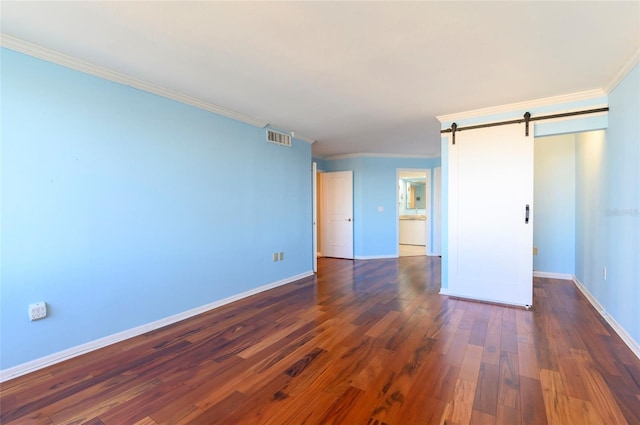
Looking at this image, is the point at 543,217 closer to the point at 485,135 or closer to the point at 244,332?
the point at 485,135

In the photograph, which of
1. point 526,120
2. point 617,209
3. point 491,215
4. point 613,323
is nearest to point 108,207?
point 491,215

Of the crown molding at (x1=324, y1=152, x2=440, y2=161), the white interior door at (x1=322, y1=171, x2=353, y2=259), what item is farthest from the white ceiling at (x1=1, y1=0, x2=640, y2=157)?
the white interior door at (x1=322, y1=171, x2=353, y2=259)

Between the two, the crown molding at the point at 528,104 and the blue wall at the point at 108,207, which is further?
the crown molding at the point at 528,104

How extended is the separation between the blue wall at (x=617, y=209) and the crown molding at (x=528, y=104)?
17 cm

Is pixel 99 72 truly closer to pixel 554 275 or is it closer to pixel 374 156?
pixel 374 156

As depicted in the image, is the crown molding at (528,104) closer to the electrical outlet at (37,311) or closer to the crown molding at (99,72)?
the crown molding at (99,72)

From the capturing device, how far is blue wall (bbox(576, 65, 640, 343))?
2250 mm

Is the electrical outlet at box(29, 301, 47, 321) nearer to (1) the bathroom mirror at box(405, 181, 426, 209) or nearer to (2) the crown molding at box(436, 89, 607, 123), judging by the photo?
(2) the crown molding at box(436, 89, 607, 123)

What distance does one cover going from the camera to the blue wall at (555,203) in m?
4.28

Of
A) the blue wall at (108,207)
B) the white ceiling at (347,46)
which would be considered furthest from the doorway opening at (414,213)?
the blue wall at (108,207)

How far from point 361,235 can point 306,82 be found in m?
4.29

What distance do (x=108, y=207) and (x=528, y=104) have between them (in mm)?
4322

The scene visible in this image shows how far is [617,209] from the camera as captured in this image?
260cm

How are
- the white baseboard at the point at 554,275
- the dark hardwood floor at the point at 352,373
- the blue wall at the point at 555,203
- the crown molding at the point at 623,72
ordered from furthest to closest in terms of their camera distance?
the white baseboard at the point at 554,275 → the blue wall at the point at 555,203 → the crown molding at the point at 623,72 → the dark hardwood floor at the point at 352,373
